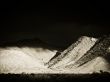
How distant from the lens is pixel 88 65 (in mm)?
41250

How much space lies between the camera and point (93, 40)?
53781 mm

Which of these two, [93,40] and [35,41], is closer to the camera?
[93,40]

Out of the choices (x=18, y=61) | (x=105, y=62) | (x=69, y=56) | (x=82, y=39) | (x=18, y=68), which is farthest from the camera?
(x=82, y=39)

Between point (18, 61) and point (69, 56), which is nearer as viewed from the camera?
point (18, 61)

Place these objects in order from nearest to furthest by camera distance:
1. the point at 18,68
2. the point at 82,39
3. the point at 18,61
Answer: the point at 18,68 < the point at 18,61 < the point at 82,39

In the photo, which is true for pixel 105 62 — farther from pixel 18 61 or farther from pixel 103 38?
pixel 18 61

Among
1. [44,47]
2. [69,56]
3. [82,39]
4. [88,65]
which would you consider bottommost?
[88,65]

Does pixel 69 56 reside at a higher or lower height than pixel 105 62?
higher

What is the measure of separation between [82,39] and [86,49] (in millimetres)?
3498

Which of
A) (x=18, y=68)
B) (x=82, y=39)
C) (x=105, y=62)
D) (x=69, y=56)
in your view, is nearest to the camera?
(x=105, y=62)

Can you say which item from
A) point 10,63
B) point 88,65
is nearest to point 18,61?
point 10,63

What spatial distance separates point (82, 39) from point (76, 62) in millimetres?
9862

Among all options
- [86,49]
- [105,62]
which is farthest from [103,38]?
[105,62]

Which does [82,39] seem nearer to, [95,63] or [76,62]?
[76,62]
